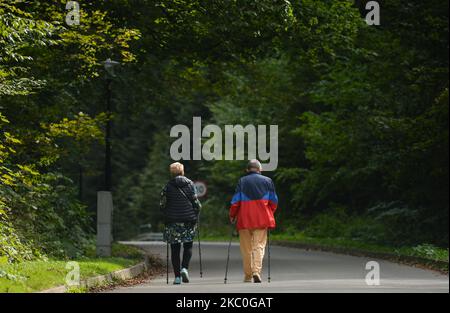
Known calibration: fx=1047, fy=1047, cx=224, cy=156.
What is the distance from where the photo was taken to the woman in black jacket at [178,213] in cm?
1744

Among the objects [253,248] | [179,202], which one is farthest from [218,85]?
[253,248]

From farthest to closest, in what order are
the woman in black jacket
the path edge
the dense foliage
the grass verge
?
the path edge → the dense foliage → the woman in black jacket → the grass verge

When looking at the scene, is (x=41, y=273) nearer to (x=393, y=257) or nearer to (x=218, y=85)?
(x=393, y=257)

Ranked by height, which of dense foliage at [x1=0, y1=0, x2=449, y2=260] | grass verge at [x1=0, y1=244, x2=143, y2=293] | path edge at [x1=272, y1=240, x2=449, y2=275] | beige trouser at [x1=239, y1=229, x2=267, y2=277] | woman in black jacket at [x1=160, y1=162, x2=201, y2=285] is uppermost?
dense foliage at [x1=0, y1=0, x2=449, y2=260]

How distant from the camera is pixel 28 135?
21.0 metres

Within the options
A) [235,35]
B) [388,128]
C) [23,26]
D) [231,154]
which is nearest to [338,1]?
[235,35]

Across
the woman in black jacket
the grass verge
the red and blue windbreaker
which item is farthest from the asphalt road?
the red and blue windbreaker

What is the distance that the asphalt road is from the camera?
15578mm

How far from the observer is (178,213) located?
17.4 metres

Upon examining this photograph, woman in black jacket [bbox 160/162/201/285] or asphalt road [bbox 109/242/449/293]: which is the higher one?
woman in black jacket [bbox 160/162/201/285]

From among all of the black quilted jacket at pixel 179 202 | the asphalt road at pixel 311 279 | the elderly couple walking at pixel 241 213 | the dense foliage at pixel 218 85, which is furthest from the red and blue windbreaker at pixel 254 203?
the dense foliage at pixel 218 85

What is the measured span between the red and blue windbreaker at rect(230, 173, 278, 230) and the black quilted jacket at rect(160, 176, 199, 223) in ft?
2.27

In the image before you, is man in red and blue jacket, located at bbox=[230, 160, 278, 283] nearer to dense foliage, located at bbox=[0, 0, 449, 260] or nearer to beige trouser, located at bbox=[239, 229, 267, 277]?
beige trouser, located at bbox=[239, 229, 267, 277]

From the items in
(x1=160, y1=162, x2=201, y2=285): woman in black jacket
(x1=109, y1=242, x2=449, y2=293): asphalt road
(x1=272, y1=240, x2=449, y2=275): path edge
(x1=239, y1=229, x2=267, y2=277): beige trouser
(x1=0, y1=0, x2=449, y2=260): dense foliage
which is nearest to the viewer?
(x1=109, y1=242, x2=449, y2=293): asphalt road
